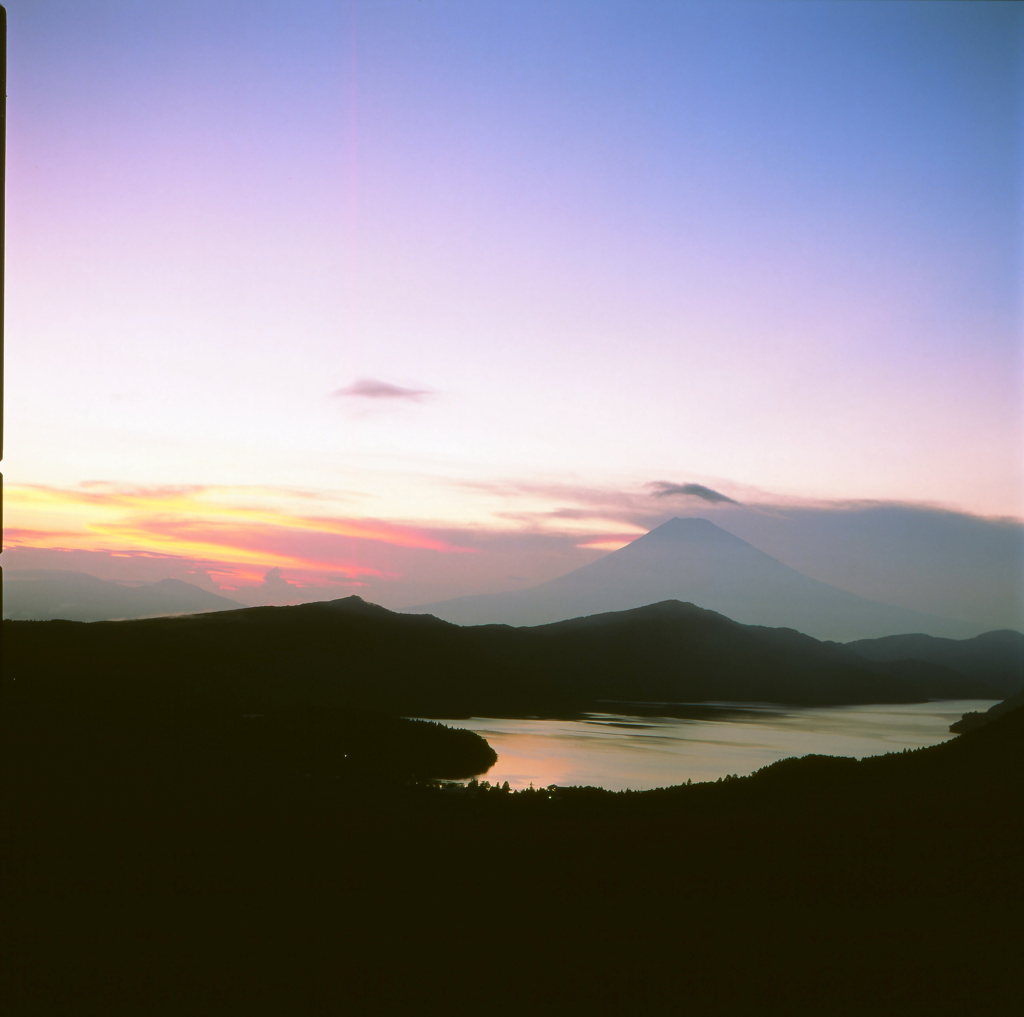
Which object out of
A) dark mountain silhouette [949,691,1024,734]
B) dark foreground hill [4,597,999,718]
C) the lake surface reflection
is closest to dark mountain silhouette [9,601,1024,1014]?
the lake surface reflection

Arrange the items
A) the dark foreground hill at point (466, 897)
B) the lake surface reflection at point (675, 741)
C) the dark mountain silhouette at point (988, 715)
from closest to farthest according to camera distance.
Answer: the dark foreground hill at point (466, 897)
the lake surface reflection at point (675, 741)
the dark mountain silhouette at point (988, 715)

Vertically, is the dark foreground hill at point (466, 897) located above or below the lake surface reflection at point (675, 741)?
above

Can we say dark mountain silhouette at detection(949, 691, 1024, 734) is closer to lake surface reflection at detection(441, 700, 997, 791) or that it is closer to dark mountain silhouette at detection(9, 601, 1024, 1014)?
lake surface reflection at detection(441, 700, 997, 791)

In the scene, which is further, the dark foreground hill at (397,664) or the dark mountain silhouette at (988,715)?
the dark foreground hill at (397,664)

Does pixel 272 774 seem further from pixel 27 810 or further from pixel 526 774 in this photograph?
pixel 526 774

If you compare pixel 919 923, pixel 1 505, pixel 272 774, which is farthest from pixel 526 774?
pixel 1 505

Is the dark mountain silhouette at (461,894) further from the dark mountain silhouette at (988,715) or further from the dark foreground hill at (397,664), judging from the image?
the dark mountain silhouette at (988,715)

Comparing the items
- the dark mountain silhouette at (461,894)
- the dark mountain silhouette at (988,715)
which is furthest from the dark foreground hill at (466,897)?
the dark mountain silhouette at (988,715)

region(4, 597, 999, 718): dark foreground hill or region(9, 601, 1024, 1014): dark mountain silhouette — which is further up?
region(9, 601, 1024, 1014): dark mountain silhouette
